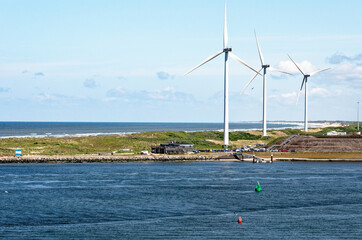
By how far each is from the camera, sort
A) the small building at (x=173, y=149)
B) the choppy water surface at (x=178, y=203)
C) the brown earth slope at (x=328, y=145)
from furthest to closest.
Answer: the brown earth slope at (x=328, y=145) < the small building at (x=173, y=149) < the choppy water surface at (x=178, y=203)

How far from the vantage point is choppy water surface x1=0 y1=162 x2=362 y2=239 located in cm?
6825

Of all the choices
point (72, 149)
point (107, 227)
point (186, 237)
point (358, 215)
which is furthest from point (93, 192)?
point (72, 149)

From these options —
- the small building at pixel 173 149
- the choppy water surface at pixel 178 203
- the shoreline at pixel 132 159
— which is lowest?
the choppy water surface at pixel 178 203

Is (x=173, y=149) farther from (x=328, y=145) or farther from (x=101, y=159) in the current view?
(x=328, y=145)

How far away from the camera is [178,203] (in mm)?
87188

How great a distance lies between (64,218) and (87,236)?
1123 cm

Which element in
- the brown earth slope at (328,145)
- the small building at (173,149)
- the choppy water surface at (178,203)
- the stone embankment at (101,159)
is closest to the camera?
the choppy water surface at (178,203)

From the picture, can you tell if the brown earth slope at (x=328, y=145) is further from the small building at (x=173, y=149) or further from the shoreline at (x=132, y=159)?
the small building at (x=173, y=149)

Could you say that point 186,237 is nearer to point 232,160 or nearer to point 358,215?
point 358,215

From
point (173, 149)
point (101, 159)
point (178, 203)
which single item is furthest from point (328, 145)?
point (178, 203)

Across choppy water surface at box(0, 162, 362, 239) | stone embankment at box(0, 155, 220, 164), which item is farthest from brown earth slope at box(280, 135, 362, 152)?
choppy water surface at box(0, 162, 362, 239)

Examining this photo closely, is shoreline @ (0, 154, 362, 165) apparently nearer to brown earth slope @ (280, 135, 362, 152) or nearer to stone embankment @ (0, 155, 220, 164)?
stone embankment @ (0, 155, 220, 164)

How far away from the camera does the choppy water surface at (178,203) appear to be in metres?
68.2

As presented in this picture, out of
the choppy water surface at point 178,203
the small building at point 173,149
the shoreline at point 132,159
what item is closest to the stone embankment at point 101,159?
the shoreline at point 132,159
